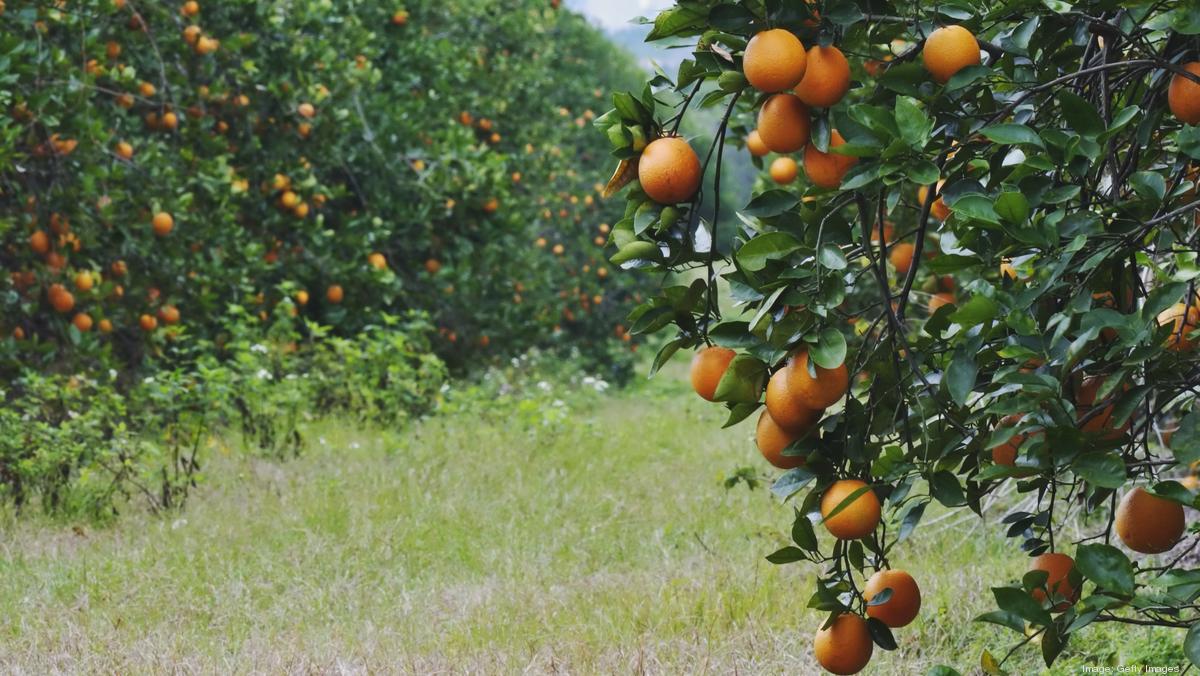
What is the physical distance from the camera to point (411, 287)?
7.54m

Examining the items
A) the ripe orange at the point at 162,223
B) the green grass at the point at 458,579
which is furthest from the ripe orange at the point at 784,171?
the ripe orange at the point at 162,223

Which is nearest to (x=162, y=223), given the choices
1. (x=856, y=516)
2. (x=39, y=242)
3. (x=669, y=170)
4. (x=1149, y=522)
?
(x=39, y=242)

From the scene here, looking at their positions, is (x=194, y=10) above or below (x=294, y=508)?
above

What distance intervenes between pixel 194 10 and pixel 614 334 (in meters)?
6.26

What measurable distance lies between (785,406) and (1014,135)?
17.9 inches

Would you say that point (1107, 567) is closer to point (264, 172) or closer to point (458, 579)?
point (458, 579)

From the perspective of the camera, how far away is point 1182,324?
5.07 ft

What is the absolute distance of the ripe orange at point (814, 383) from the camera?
4.77 ft

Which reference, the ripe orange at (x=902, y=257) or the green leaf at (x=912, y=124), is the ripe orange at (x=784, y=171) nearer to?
the ripe orange at (x=902, y=257)

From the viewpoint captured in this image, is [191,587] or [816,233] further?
[191,587]

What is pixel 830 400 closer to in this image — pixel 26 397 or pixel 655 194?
pixel 655 194

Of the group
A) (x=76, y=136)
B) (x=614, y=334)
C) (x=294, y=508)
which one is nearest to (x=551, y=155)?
(x=614, y=334)

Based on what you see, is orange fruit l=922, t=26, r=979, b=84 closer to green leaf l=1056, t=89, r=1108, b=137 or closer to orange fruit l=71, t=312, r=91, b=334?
green leaf l=1056, t=89, r=1108, b=137

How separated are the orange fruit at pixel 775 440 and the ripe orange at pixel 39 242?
162 inches
